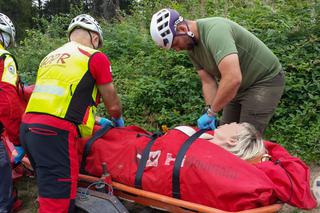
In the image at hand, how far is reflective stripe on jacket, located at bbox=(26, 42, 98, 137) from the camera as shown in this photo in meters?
3.31

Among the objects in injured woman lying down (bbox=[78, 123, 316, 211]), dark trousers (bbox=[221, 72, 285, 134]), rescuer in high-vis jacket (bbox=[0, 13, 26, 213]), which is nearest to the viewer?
injured woman lying down (bbox=[78, 123, 316, 211])

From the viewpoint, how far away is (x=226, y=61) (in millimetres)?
3434

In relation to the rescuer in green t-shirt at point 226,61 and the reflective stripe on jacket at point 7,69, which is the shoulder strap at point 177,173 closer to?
the rescuer in green t-shirt at point 226,61

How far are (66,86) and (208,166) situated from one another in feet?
4.12

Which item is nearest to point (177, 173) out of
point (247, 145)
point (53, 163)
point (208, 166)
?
point (208, 166)

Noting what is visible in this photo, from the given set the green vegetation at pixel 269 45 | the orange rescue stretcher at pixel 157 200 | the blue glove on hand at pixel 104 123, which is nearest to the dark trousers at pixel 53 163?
the orange rescue stretcher at pixel 157 200

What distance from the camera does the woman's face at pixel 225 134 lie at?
3.24 m

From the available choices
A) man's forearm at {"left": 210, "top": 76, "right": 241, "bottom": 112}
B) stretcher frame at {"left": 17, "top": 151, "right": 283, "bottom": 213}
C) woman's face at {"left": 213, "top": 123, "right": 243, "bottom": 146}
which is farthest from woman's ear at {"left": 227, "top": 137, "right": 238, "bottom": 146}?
stretcher frame at {"left": 17, "top": 151, "right": 283, "bottom": 213}

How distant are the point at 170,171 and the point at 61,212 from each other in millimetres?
936

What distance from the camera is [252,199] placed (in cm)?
283

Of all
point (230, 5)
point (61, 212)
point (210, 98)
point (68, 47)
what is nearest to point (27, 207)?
point (61, 212)

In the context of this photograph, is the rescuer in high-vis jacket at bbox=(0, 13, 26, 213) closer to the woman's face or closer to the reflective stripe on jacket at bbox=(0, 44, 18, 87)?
the reflective stripe on jacket at bbox=(0, 44, 18, 87)

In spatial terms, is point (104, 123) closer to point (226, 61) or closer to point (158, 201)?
point (158, 201)

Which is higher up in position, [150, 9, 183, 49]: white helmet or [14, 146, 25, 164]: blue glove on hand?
[150, 9, 183, 49]: white helmet
